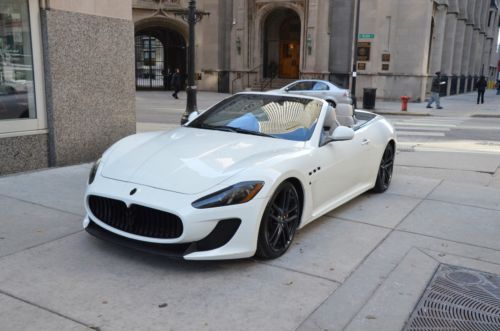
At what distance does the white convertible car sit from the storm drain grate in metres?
1.32

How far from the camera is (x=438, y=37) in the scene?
3409 cm

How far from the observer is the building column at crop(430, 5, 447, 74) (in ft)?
110

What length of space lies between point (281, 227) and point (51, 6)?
536 centimetres

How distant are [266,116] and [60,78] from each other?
390cm

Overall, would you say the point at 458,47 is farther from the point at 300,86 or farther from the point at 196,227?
the point at 196,227

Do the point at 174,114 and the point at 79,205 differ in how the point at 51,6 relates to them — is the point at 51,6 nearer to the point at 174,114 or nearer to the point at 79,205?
the point at 79,205

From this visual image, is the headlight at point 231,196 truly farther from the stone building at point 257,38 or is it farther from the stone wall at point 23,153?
the stone building at point 257,38

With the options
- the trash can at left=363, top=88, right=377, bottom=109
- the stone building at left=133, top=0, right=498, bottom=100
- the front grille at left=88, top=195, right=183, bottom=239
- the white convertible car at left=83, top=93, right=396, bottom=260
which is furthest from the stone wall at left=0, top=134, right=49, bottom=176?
the stone building at left=133, top=0, right=498, bottom=100

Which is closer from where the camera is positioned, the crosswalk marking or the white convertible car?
the white convertible car

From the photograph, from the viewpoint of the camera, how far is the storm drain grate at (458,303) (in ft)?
11.3

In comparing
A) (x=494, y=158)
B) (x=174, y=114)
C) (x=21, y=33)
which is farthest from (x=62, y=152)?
(x=174, y=114)

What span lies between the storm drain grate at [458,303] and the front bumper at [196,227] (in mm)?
1400

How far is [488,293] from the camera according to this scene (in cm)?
395

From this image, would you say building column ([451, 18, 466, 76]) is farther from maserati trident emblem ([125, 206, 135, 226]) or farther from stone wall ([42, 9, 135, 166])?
maserati trident emblem ([125, 206, 135, 226])
